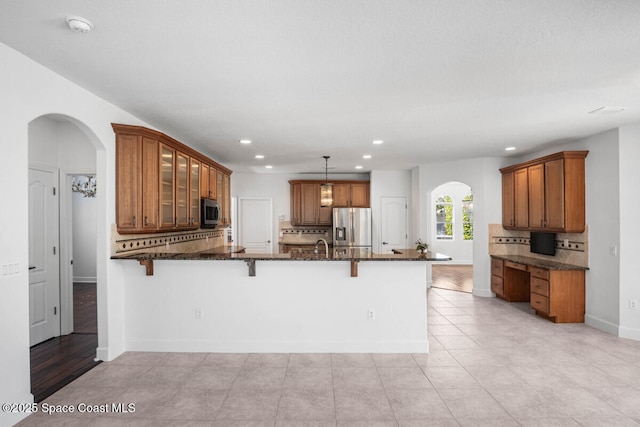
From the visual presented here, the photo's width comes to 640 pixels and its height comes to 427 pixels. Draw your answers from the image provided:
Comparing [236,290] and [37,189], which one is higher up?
[37,189]

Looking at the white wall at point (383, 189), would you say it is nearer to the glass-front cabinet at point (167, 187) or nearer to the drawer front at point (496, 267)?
the drawer front at point (496, 267)

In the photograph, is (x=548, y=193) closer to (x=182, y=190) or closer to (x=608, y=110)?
(x=608, y=110)

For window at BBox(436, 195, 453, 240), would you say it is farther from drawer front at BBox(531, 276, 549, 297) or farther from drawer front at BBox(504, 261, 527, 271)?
drawer front at BBox(531, 276, 549, 297)

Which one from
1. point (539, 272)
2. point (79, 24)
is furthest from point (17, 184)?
point (539, 272)

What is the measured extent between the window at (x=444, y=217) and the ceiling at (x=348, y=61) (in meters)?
6.73

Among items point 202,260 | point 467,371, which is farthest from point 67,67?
point 467,371

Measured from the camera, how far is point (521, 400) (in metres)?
2.85

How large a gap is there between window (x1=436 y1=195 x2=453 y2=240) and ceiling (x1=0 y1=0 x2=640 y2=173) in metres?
6.73

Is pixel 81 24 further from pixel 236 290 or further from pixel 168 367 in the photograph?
pixel 168 367

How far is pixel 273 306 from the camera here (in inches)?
155

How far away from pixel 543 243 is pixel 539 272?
773mm

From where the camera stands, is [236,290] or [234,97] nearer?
[234,97]

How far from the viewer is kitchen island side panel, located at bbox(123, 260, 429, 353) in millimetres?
3900

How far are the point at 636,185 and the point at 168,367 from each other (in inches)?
230
